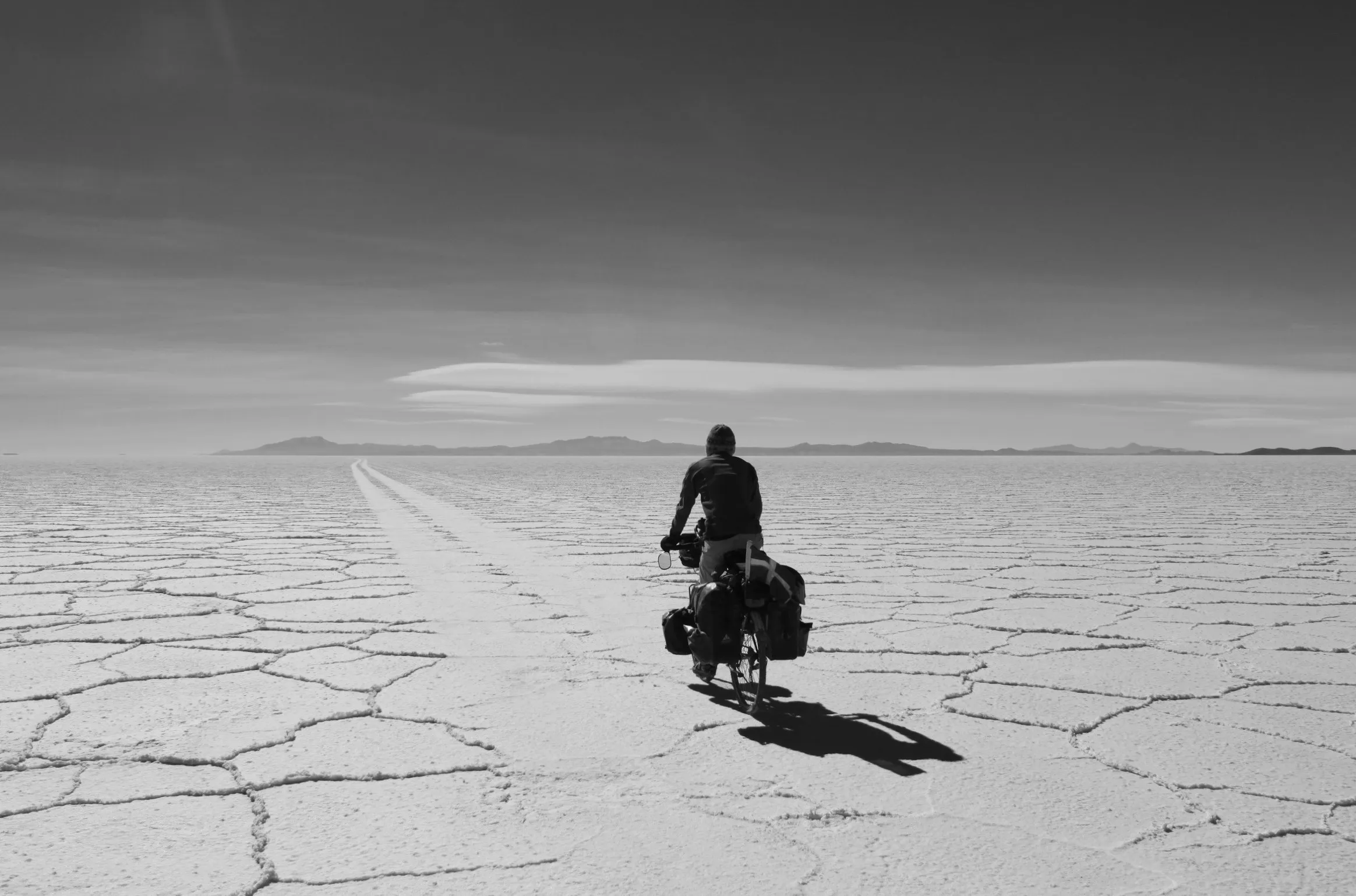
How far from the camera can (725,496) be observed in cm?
454

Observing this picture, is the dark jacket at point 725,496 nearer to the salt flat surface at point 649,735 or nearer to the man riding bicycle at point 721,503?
the man riding bicycle at point 721,503

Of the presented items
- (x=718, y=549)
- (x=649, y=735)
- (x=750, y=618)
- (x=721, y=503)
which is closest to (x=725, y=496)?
(x=721, y=503)

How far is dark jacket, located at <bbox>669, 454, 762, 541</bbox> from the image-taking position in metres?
4.54

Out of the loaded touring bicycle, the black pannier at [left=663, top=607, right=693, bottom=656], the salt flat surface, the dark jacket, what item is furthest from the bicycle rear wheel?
the dark jacket

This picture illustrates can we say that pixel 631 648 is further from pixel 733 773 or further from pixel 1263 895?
pixel 1263 895

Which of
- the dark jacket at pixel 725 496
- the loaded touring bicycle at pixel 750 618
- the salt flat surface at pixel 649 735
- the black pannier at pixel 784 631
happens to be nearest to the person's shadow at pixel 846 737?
the salt flat surface at pixel 649 735

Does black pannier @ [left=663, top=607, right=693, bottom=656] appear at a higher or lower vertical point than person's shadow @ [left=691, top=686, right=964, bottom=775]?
higher

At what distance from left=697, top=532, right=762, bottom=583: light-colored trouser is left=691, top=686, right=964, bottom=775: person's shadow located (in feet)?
1.92

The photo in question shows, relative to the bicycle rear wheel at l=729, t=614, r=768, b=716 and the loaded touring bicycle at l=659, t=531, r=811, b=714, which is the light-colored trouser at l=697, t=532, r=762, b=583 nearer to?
the loaded touring bicycle at l=659, t=531, r=811, b=714

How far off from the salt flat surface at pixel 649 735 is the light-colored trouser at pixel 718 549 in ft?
1.66

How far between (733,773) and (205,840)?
4.95ft

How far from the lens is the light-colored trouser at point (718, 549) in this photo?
452cm

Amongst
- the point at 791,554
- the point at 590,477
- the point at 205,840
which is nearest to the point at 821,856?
the point at 205,840

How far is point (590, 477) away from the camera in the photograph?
4028cm
